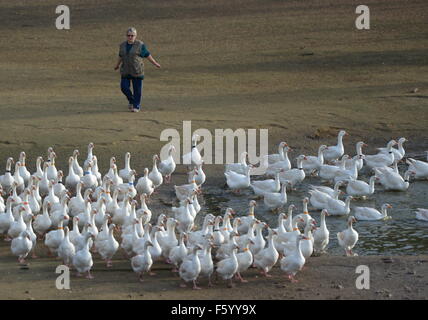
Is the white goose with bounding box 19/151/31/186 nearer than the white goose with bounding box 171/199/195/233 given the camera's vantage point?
No

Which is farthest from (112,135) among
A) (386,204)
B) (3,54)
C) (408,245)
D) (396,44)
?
(396,44)

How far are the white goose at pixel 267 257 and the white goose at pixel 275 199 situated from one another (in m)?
2.90

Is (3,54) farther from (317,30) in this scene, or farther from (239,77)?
(317,30)

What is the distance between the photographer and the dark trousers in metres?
19.7

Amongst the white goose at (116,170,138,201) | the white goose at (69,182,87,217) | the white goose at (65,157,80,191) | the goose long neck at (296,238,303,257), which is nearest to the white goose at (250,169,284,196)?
the white goose at (116,170,138,201)

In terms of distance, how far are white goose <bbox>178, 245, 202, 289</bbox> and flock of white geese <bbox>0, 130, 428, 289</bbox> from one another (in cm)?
1

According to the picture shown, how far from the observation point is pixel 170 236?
13.1m

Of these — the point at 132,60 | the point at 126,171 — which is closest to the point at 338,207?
the point at 126,171

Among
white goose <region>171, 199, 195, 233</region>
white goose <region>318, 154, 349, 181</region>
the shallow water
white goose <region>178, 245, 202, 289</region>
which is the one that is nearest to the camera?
white goose <region>178, 245, 202, 289</region>

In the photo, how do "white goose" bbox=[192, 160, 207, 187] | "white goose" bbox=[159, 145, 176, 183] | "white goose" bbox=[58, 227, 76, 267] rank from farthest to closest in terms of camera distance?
1. "white goose" bbox=[159, 145, 176, 183]
2. "white goose" bbox=[192, 160, 207, 187]
3. "white goose" bbox=[58, 227, 76, 267]

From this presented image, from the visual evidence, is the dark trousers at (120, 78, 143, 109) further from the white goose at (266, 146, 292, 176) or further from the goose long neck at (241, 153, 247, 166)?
the white goose at (266, 146, 292, 176)

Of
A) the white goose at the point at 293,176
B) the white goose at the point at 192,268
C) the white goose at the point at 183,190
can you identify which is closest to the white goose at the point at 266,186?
the white goose at the point at 293,176

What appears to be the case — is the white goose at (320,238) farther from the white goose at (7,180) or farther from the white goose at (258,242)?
the white goose at (7,180)

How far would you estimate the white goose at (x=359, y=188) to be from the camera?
1639 centimetres
